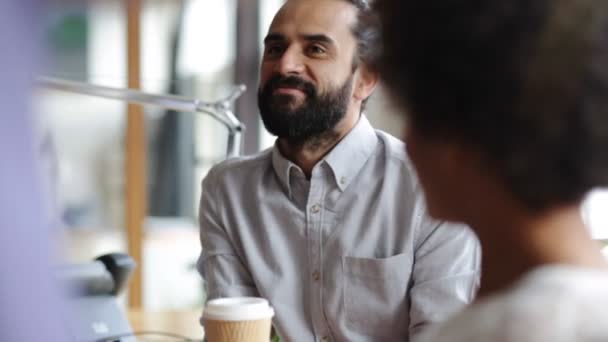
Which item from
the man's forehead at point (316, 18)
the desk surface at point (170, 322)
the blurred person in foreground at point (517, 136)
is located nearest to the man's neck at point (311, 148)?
the man's forehead at point (316, 18)

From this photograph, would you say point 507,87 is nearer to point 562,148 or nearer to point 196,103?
point 562,148

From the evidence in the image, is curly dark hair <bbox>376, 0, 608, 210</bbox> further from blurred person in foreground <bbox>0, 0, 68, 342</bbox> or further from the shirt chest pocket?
the shirt chest pocket

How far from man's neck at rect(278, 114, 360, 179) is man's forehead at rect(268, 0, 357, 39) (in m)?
0.21

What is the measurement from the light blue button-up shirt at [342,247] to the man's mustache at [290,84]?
0.13 meters

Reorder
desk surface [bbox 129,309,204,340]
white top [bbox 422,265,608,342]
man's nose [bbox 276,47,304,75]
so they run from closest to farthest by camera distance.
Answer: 1. white top [bbox 422,265,608,342]
2. man's nose [bbox 276,47,304,75]
3. desk surface [bbox 129,309,204,340]

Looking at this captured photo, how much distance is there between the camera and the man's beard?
187cm

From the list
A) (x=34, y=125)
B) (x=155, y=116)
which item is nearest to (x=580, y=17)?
(x=34, y=125)

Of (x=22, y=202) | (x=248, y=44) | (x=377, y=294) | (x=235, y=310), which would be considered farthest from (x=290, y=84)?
(x=248, y=44)

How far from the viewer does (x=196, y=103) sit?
213cm

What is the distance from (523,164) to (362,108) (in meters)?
1.37

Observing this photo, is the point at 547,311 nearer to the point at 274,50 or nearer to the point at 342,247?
the point at 342,247

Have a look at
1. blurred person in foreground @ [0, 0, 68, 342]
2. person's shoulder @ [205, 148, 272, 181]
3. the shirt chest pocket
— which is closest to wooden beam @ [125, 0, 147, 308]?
person's shoulder @ [205, 148, 272, 181]

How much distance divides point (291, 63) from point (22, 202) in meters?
1.53

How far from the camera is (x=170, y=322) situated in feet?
7.48
